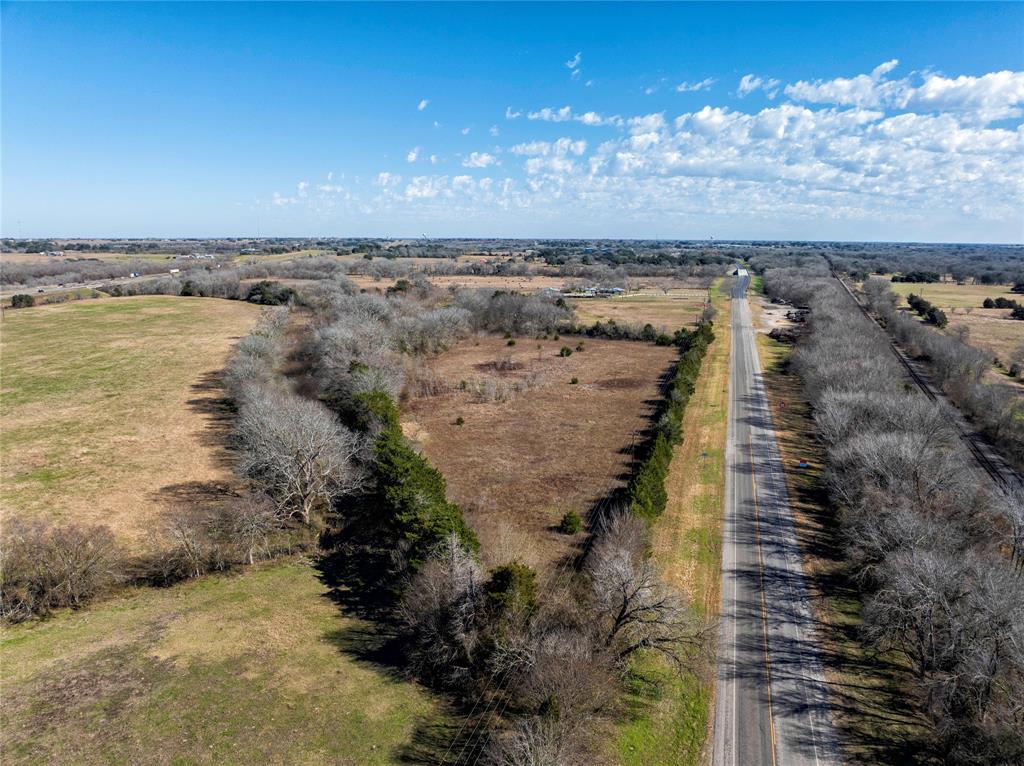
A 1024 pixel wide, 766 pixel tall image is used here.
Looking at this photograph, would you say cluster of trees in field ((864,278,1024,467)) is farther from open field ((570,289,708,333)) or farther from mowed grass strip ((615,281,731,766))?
open field ((570,289,708,333))

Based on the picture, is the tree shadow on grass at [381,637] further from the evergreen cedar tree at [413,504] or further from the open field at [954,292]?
the open field at [954,292]

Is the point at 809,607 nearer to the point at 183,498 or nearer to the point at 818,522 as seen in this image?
the point at 818,522

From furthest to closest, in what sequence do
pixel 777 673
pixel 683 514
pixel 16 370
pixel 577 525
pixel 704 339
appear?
pixel 704 339, pixel 16 370, pixel 683 514, pixel 577 525, pixel 777 673

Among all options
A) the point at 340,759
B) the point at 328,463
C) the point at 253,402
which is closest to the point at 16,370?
the point at 253,402

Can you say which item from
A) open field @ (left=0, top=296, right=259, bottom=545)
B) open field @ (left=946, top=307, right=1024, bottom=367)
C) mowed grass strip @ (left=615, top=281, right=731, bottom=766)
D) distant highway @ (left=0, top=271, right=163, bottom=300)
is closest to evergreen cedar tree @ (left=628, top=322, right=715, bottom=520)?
mowed grass strip @ (left=615, top=281, right=731, bottom=766)

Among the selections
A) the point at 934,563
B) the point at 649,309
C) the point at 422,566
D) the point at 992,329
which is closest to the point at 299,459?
the point at 422,566

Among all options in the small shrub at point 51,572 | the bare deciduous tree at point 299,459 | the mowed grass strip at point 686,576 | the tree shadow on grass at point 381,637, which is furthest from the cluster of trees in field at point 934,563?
the small shrub at point 51,572
